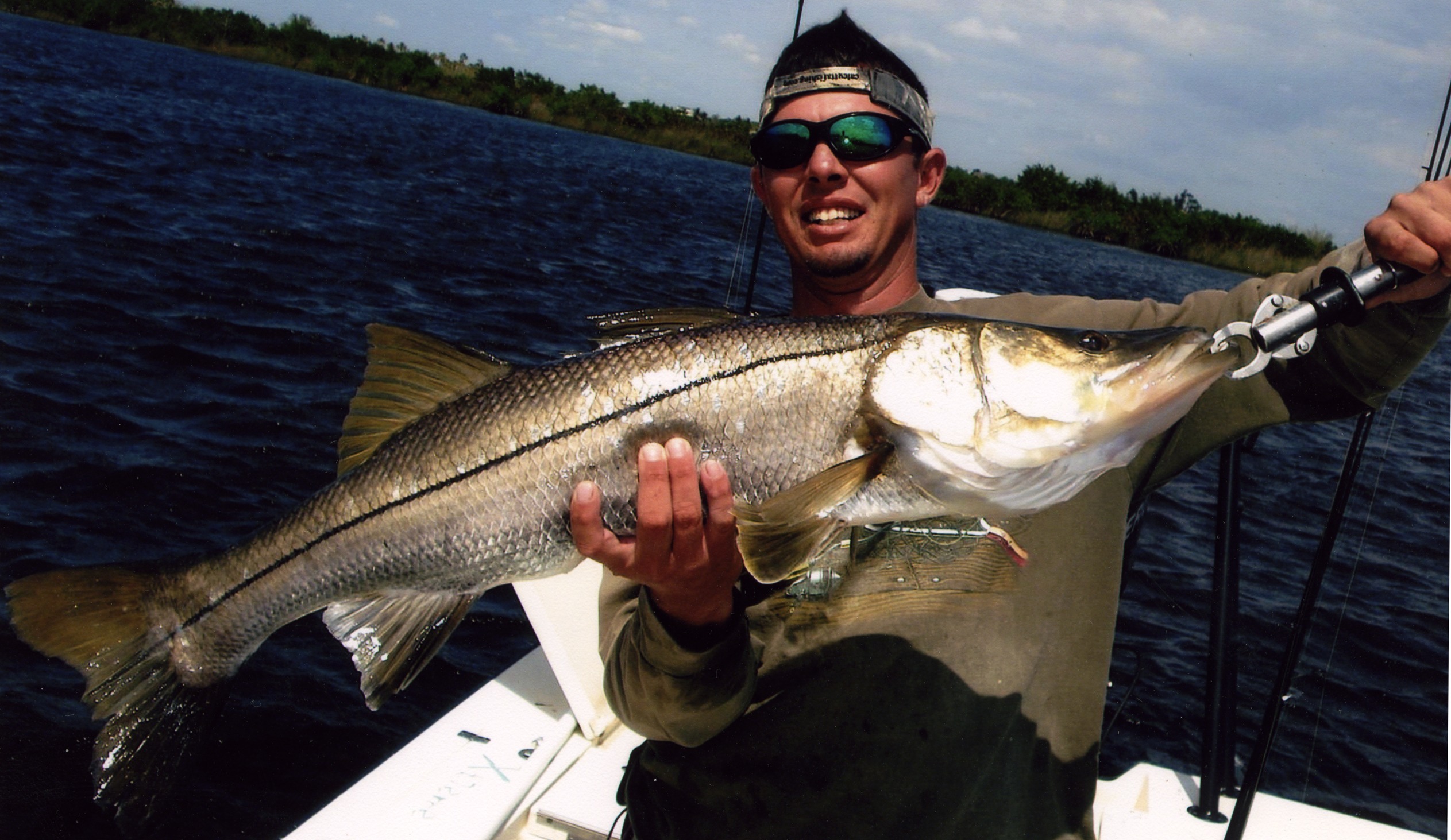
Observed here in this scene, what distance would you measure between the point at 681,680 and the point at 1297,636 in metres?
2.27

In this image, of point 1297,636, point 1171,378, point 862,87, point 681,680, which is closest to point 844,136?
point 862,87

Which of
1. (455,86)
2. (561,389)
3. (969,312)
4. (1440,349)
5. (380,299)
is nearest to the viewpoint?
(561,389)

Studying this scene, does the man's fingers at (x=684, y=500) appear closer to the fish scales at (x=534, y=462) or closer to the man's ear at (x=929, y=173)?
the fish scales at (x=534, y=462)

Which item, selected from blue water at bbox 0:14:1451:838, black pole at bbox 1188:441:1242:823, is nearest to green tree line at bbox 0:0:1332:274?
blue water at bbox 0:14:1451:838

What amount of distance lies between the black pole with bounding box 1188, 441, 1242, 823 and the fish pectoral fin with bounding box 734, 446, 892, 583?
2.48 metres

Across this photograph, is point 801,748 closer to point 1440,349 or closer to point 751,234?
point 751,234

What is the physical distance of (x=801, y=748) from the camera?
2482mm

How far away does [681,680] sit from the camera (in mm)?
2340

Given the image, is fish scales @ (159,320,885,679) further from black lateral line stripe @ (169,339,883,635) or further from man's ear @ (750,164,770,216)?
man's ear @ (750,164,770,216)

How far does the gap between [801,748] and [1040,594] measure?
0.72 m

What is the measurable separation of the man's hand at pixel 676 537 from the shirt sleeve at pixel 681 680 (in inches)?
2.3

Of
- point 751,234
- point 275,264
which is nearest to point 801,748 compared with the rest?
point 275,264

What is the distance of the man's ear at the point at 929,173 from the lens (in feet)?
11.0

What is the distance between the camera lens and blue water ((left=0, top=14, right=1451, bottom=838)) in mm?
6207
